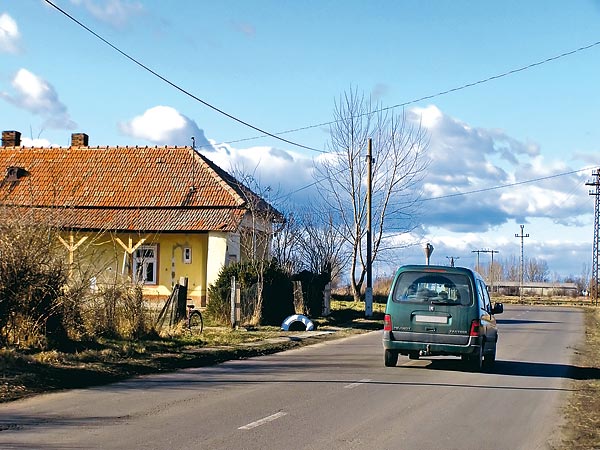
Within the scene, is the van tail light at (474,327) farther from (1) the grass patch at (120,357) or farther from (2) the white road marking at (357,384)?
(1) the grass patch at (120,357)

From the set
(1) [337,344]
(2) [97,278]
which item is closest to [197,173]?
(1) [337,344]

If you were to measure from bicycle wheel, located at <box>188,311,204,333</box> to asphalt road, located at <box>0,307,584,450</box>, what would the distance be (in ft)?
19.6

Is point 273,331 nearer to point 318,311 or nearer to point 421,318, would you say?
point 318,311

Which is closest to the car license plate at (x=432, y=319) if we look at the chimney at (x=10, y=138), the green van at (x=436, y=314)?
the green van at (x=436, y=314)

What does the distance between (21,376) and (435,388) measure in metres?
6.50

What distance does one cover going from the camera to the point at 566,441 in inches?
354

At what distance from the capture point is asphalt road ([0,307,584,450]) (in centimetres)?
827

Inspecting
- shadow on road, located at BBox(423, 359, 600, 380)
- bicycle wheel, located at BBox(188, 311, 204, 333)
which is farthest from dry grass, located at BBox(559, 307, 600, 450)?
bicycle wheel, located at BBox(188, 311, 204, 333)

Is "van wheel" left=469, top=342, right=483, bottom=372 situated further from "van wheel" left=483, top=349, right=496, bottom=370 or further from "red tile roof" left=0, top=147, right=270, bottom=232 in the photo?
"red tile roof" left=0, top=147, right=270, bottom=232

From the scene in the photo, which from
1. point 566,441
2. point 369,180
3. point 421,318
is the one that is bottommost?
point 566,441

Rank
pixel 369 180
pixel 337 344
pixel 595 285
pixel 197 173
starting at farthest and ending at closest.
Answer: pixel 595 285 < pixel 197 173 < pixel 369 180 < pixel 337 344

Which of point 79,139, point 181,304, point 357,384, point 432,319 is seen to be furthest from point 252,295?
point 79,139

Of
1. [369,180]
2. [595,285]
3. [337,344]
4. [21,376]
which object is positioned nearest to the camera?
[21,376]

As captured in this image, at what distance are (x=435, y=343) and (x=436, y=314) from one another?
54 centimetres
